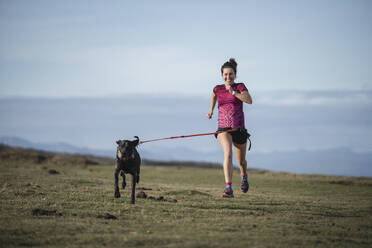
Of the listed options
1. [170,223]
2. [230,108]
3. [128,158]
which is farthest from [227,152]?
[170,223]

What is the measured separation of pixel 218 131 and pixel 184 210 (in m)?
2.74

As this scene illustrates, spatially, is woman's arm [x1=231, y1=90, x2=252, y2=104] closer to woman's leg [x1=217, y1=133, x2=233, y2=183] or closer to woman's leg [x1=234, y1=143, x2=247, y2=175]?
woman's leg [x1=217, y1=133, x2=233, y2=183]

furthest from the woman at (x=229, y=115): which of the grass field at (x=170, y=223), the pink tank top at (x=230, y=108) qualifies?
the grass field at (x=170, y=223)


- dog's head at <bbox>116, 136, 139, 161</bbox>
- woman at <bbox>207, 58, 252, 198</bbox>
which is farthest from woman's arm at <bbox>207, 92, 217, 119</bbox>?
dog's head at <bbox>116, 136, 139, 161</bbox>

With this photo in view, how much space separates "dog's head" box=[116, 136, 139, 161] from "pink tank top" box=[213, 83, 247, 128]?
8.38 ft

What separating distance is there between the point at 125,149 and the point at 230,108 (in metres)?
3.08

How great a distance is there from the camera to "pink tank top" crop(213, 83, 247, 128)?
12.3 meters

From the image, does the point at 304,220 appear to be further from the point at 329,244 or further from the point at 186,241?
the point at 186,241

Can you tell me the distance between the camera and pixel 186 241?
7.29 meters

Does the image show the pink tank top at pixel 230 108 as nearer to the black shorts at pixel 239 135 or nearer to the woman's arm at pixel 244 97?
the black shorts at pixel 239 135

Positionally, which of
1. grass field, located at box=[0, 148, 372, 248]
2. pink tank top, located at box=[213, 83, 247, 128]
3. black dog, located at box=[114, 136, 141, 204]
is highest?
pink tank top, located at box=[213, 83, 247, 128]

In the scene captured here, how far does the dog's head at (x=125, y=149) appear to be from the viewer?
38.7 ft

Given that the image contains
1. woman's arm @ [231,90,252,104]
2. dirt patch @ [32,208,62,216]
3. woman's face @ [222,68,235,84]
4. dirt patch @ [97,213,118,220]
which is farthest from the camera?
woman's face @ [222,68,235,84]

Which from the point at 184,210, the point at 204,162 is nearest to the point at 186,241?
the point at 184,210
